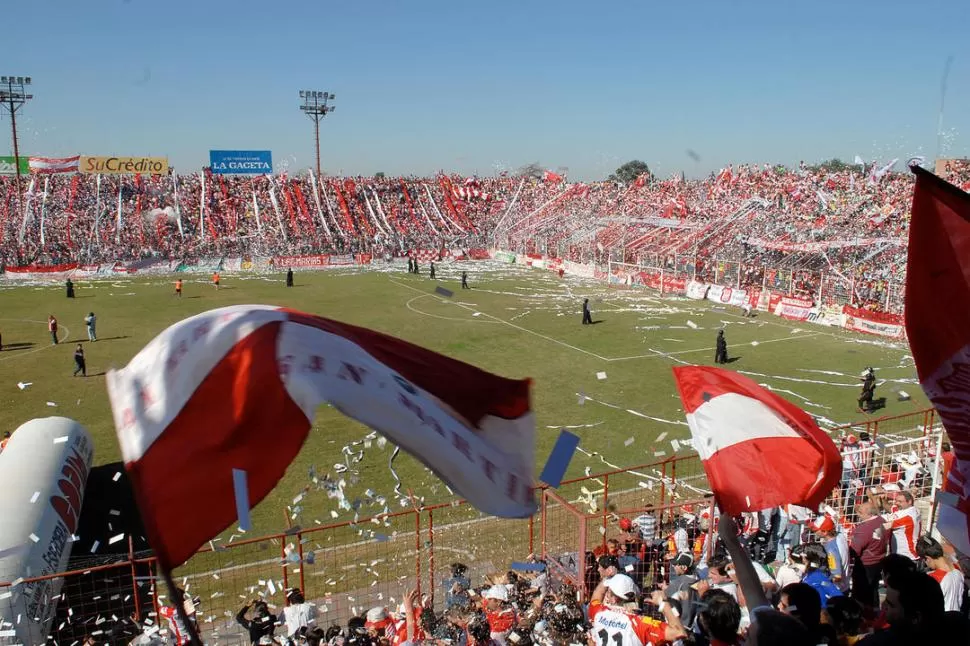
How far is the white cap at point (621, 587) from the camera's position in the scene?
6246 millimetres

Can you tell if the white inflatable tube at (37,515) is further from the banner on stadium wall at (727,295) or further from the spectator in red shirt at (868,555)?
the banner on stadium wall at (727,295)

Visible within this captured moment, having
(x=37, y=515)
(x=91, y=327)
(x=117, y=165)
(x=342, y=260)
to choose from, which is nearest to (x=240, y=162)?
(x=117, y=165)

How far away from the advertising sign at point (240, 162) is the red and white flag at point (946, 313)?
232 feet

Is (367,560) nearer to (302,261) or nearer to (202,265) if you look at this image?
(202,265)

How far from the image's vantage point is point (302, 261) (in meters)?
50.2

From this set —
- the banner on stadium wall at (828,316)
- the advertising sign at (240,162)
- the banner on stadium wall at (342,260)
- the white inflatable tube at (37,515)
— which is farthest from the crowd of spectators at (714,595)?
the advertising sign at (240,162)

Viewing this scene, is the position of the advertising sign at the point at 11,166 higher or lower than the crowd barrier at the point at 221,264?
higher

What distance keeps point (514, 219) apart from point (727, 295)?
31.5 metres

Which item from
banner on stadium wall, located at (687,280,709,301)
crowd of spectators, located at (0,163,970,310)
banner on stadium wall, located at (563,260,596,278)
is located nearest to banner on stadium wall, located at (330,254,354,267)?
crowd of spectators, located at (0,163,970,310)

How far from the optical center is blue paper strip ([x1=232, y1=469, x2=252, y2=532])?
2893 mm

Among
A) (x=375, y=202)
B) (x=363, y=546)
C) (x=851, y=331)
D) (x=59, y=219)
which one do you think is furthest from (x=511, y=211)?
(x=363, y=546)

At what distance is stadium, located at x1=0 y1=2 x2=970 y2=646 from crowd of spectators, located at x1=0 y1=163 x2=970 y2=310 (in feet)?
1.11

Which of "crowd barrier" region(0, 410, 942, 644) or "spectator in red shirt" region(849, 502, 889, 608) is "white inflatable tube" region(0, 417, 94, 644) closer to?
"crowd barrier" region(0, 410, 942, 644)

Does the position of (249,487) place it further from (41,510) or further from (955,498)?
(41,510)
